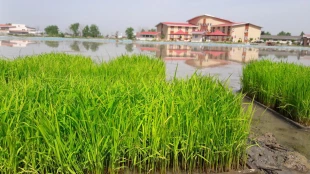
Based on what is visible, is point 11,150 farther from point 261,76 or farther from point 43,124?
point 261,76

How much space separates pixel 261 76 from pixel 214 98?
2924 millimetres

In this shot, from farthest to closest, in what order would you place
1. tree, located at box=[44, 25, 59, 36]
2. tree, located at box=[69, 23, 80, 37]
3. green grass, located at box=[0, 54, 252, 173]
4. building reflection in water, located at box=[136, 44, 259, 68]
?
tree, located at box=[69, 23, 80, 37], tree, located at box=[44, 25, 59, 36], building reflection in water, located at box=[136, 44, 259, 68], green grass, located at box=[0, 54, 252, 173]

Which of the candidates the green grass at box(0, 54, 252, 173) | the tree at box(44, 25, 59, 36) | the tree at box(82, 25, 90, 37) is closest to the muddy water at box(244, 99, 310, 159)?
the green grass at box(0, 54, 252, 173)

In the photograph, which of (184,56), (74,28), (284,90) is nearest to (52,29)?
(74,28)

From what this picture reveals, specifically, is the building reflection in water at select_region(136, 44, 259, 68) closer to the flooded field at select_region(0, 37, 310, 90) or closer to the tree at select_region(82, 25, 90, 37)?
the flooded field at select_region(0, 37, 310, 90)

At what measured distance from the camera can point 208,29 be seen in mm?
51188

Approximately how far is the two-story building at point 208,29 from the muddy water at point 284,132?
41.9 meters

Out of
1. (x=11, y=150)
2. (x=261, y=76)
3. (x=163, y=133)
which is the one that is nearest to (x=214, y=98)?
(x=163, y=133)

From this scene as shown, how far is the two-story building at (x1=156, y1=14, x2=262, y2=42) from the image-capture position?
153ft

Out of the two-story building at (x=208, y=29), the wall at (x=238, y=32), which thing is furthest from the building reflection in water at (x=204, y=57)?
the wall at (x=238, y=32)

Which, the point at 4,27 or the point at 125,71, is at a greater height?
the point at 4,27

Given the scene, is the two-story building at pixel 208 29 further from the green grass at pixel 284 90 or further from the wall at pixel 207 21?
the green grass at pixel 284 90

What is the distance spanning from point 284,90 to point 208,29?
162 feet

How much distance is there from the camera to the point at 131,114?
2066 millimetres
